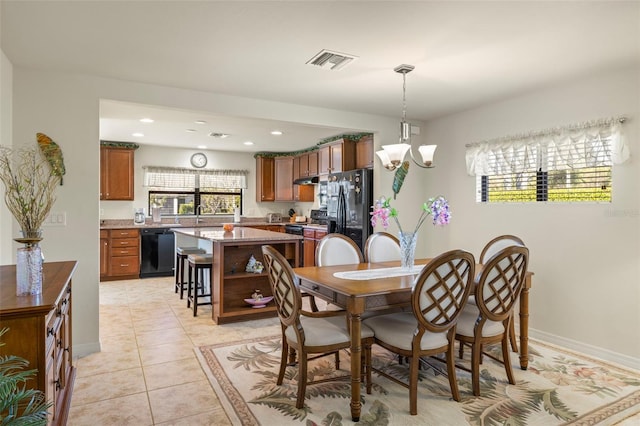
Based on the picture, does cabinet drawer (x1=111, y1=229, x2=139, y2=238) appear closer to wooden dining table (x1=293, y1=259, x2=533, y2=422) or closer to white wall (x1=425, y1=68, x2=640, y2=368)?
wooden dining table (x1=293, y1=259, x2=533, y2=422)

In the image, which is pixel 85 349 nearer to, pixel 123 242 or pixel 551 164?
pixel 123 242

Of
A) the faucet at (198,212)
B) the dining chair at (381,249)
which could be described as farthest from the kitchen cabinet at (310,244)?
the dining chair at (381,249)

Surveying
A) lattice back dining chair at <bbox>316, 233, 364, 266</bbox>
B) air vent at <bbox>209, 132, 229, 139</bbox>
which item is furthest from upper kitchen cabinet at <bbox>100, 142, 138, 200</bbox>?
lattice back dining chair at <bbox>316, 233, 364, 266</bbox>

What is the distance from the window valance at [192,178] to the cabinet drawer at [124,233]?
1.05 meters

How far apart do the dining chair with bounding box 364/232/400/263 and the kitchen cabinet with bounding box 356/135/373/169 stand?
160 cm

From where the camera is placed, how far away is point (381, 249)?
144 inches

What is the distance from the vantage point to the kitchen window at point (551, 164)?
3.25 metres

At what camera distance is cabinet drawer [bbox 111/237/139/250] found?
633 centimetres

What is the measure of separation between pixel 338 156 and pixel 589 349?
3.75 m

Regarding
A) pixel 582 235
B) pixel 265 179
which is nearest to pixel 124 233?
pixel 265 179

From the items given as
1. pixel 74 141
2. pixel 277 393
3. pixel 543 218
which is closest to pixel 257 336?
pixel 277 393

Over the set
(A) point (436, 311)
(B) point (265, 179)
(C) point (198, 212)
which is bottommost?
(A) point (436, 311)

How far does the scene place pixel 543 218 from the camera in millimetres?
3682

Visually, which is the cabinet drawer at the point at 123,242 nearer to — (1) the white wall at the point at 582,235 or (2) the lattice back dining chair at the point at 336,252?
(2) the lattice back dining chair at the point at 336,252
